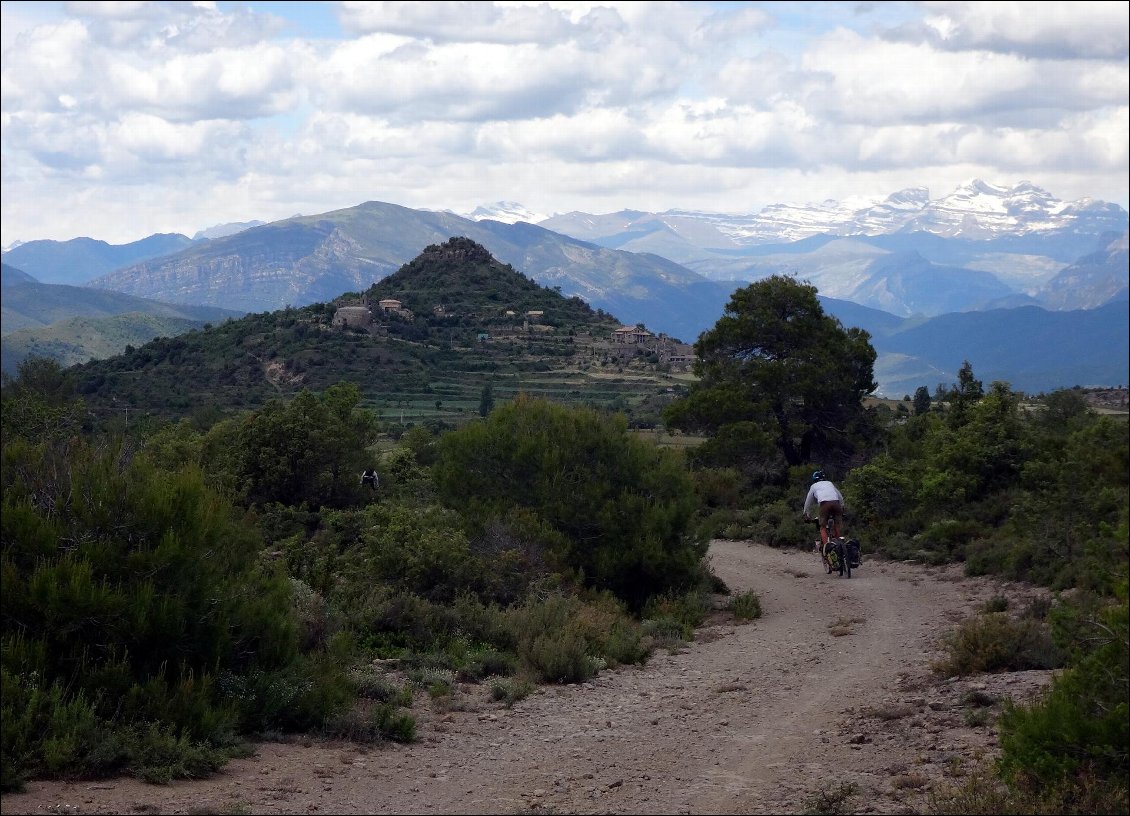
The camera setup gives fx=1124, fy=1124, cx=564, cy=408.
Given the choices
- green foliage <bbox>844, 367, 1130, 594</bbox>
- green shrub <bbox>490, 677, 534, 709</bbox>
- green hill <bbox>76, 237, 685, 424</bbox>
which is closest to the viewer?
green shrub <bbox>490, 677, 534, 709</bbox>

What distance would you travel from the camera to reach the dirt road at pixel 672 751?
7.36 meters

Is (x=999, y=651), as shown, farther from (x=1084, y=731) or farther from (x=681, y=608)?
(x=681, y=608)

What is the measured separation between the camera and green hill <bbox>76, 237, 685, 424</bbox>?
73.8 meters

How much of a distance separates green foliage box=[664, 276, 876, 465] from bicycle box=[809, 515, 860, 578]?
11962mm

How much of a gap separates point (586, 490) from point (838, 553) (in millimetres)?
4842

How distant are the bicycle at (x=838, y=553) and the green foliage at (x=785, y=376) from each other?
11962mm

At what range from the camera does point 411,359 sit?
89938mm

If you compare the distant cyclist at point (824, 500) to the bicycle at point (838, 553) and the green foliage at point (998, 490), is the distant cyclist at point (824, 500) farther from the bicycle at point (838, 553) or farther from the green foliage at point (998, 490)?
the green foliage at point (998, 490)

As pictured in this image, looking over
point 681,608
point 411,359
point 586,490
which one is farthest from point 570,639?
point 411,359

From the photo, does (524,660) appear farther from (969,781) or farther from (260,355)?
(260,355)

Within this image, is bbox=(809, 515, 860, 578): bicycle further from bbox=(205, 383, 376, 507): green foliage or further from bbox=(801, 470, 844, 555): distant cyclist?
bbox=(205, 383, 376, 507): green foliage

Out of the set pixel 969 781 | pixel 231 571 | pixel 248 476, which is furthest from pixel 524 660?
pixel 248 476

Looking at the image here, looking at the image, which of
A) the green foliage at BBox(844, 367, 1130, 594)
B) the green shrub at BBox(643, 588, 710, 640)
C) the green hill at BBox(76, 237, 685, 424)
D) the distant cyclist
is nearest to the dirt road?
the green shrub at BBox(643, 588, 710, 640)

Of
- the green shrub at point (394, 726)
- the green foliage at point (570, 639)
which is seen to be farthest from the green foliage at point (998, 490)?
the green shrub at point (394, 726)
